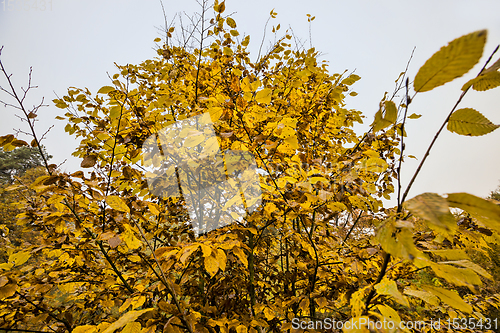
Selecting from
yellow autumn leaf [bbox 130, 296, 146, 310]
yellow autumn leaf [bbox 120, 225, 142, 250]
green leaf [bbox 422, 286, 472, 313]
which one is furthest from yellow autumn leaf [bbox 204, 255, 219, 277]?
green leaf [bbox 422, 286, 472, 313]

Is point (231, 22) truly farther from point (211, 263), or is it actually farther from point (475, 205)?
point (475, 205)

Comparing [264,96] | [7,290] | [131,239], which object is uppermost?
[264,96]

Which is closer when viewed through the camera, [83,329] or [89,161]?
[83,329]

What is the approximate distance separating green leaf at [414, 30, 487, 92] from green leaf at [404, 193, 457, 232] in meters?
0.28

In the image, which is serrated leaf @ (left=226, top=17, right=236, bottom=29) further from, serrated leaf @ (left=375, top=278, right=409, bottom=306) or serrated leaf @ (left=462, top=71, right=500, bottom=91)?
serrated leaf @ (left=375, top=278, right=409, bottom=306)

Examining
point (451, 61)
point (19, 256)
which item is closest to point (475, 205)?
point (451, 61)

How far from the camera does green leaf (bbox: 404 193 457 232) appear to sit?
1.28ft

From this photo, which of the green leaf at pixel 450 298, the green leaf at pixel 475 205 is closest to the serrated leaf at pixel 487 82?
the green leaf at pixel 475 205

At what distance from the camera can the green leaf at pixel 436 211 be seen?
15.4 inches

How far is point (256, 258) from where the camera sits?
96.5 inches

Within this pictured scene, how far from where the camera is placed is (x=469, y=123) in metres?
0.57

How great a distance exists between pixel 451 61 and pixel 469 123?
0.81 ft

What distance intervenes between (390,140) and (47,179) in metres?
3.29

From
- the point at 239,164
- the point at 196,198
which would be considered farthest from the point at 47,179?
the point at 196,198
